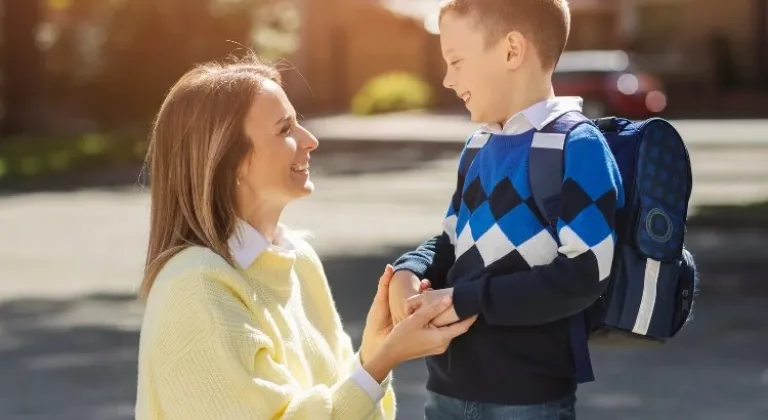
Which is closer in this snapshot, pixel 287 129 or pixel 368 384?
pixel 368 384

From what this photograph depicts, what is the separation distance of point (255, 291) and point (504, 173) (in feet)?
1.98

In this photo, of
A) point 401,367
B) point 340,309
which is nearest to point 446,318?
point 401,367

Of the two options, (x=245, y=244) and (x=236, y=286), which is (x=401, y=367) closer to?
(x=245, y=244)

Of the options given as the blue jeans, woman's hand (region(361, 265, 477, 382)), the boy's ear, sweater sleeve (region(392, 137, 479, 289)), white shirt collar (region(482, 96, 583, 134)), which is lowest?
the blue jeans

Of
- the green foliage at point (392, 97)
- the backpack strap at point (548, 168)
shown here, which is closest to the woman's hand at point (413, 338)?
the backpack strap at point (548, 168)

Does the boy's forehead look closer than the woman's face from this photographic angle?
Yes

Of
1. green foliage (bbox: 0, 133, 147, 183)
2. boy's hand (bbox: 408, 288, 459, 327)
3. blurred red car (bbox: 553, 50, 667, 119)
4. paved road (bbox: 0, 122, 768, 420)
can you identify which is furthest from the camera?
blurred red car (bbox: 553, 50, 667, 119)

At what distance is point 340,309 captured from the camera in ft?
31.1

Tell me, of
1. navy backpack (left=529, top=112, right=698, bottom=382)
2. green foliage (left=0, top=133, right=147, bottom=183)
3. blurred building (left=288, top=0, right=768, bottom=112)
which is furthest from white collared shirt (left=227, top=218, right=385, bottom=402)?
blurred building (left=288, top=0, right=768, bottom=112)

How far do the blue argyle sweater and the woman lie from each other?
0.36ft

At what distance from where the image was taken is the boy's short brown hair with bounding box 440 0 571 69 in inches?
117

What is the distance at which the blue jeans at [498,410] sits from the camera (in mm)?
3043

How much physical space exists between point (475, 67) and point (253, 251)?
639mm

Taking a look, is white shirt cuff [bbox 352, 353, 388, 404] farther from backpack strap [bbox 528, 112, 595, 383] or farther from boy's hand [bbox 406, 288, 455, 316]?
backpack strap [bbox 528, 112, 595, 383]
